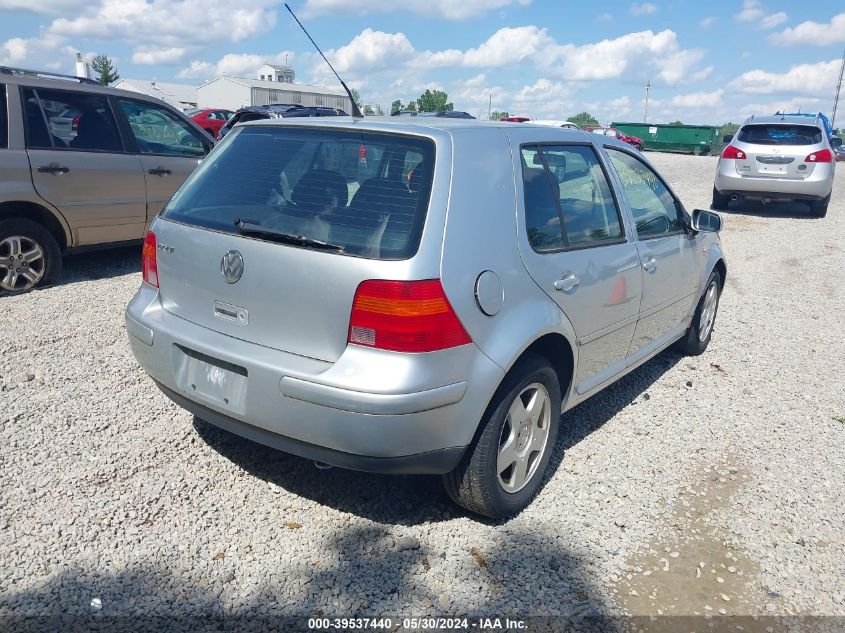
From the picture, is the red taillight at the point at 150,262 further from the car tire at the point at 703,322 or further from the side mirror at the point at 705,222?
the car tire at the point at 703,322

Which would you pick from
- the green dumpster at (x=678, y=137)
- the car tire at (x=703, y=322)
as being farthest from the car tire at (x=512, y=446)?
the green dumpster at (x=678, y=137)

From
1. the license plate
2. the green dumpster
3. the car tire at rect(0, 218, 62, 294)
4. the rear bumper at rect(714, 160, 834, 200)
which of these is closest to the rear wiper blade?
the license plate

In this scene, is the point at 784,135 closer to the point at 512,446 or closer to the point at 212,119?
the point at 512,446

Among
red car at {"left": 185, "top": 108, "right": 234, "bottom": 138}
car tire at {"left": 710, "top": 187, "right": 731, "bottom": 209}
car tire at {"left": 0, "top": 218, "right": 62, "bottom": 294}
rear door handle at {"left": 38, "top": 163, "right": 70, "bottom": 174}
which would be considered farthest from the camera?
red car at {"left": 185, "top": 108, "right": 234, "bottom": 138}

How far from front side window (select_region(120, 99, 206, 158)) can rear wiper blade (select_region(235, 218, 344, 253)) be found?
15.7ft

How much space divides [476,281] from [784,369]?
3.81 meters

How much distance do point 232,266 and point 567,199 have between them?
1.70 metres

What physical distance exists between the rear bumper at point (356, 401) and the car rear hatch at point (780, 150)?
40.0 feet

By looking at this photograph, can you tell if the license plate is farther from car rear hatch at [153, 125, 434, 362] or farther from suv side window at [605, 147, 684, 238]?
suv side window at [605, 147, 684, 238]

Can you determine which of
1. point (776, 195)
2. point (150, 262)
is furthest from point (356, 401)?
point (776, 195)

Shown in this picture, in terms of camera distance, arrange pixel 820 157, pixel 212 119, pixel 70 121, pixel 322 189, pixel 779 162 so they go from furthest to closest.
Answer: pixel 212 119 → pixel 779 162 → pixel 820 157 → pixel 70 121 → pixel 322 189

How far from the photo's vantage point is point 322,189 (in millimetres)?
2939

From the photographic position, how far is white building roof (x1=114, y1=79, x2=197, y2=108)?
78.2m

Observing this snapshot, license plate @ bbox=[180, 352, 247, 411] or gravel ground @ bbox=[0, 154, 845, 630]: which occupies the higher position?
license plate @ bbox=[180, 352, 247, 411]
